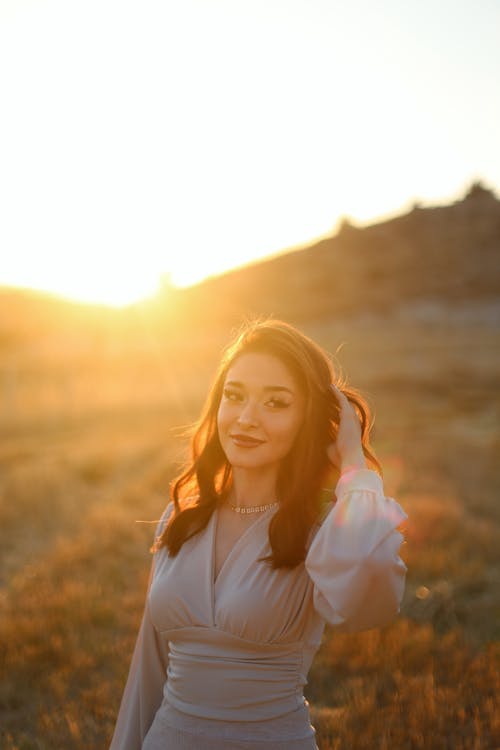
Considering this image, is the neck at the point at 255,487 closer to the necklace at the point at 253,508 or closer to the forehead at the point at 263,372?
the necklace at the point at 253,508

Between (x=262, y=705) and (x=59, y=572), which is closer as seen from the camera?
(x=262, y=705)

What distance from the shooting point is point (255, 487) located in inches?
97.6

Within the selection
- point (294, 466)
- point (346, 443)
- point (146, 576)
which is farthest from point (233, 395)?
point (146, 576)

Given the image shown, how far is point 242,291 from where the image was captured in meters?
56.6

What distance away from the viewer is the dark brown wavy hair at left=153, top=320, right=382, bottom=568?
7.40ft

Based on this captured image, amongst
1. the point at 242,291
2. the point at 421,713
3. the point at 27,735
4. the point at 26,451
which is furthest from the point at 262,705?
the point at 242,291

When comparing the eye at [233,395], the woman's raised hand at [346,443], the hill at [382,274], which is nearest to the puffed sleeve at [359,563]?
the woman's raised hand at [346,443]

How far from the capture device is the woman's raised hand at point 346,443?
7.42 ft

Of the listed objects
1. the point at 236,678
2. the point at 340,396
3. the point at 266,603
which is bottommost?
the point at 236,678

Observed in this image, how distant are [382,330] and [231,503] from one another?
3936 centimetres

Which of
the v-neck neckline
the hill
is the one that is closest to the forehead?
A: the v-neck neckline

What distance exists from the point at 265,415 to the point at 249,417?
6 cm

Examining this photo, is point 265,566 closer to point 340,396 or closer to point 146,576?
point 340,396

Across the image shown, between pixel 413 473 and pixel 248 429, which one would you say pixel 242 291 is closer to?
pixel 413 473
